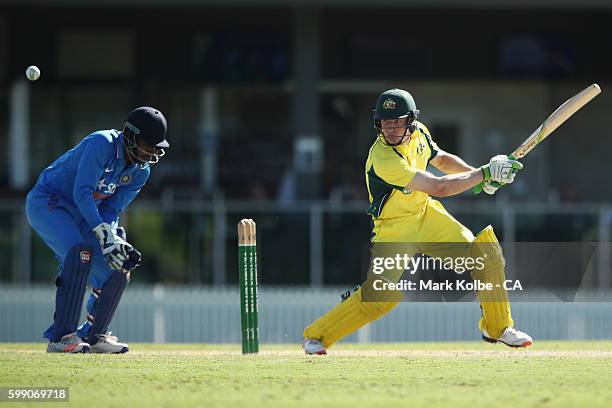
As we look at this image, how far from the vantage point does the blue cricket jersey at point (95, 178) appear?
33.3 ft

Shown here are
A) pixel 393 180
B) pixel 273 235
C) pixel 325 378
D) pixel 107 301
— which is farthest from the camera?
pixel 273 235

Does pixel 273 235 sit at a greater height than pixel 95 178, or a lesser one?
lesser

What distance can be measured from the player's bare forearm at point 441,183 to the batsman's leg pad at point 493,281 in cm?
44

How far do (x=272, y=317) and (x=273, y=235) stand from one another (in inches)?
59.1

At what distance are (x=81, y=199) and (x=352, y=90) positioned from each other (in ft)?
45.1

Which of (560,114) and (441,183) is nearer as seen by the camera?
(441,183)

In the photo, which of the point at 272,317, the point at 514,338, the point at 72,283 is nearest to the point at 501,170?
the point at 514,338

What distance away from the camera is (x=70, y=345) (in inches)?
406

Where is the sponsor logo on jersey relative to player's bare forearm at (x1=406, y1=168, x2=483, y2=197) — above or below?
below

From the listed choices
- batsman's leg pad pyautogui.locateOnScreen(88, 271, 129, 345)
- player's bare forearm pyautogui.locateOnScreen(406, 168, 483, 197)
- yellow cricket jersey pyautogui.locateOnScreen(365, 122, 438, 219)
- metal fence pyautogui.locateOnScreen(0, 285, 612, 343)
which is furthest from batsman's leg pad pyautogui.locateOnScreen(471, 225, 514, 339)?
metal fence pyautogui.locateOnScreen(0, 285, 612, 343)

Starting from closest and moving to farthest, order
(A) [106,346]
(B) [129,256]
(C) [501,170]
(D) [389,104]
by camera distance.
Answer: (C) [501,170] → (D) [389,104] → (B) [129,256] → (A) [106,346]

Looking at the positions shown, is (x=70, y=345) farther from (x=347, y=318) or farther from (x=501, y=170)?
(x=501, y=170)

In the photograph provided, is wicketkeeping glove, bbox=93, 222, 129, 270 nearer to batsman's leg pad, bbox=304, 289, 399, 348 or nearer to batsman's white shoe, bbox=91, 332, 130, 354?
batsman's white shoe, bbox=91, 332, 130, 354

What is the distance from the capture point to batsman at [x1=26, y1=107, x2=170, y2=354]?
33.3 ft
